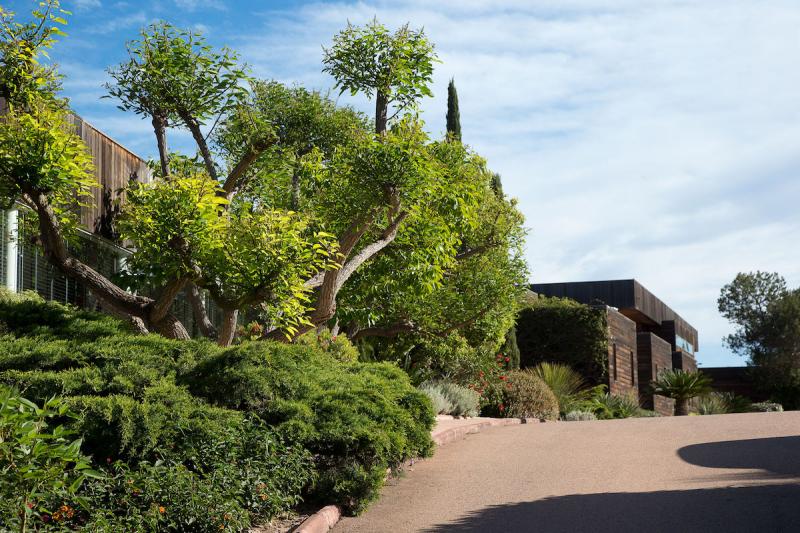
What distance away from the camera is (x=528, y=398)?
19.8 meters

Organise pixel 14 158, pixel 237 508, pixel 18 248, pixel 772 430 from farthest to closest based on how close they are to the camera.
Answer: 1. pixel 772 430
2. pixel 18 248
3. pixel 14 158
4. pixel 237 508

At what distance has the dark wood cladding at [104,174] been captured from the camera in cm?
1385

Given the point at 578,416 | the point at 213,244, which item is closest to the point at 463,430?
the point at 213,244

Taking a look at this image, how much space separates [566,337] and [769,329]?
20.0m

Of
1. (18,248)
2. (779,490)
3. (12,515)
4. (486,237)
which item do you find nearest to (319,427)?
(12,515)

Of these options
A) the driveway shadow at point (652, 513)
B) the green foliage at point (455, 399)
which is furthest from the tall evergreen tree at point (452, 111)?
the driveway shadow at point (652, 513)

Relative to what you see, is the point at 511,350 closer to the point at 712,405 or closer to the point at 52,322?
the point at 712,405

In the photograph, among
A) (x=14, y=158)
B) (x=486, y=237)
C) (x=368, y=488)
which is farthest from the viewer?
(x=486, y=237)

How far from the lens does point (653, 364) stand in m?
32.8

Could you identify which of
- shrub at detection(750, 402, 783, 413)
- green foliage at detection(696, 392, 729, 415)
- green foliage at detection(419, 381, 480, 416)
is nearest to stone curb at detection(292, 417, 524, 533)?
green foliage at detection(419, 381, 480, 416)

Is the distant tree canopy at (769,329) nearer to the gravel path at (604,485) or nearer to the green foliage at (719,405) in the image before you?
the green foliage at (719,405)

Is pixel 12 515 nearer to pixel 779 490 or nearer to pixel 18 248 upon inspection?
pixel 779 490

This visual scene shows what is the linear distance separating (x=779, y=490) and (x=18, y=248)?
33.5 ft

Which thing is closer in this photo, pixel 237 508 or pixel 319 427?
pixel 237 508
